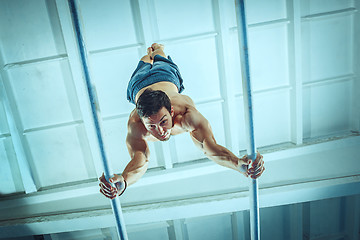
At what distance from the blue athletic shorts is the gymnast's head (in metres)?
0.58

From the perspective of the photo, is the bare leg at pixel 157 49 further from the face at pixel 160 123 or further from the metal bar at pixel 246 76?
the metal bar at pixel 246 76

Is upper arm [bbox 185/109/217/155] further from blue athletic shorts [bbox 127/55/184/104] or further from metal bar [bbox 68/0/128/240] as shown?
metal bar [bbox 68/0/128/240]

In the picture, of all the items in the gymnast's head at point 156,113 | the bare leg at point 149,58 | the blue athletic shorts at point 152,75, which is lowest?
the gymnast's head at point 156,113

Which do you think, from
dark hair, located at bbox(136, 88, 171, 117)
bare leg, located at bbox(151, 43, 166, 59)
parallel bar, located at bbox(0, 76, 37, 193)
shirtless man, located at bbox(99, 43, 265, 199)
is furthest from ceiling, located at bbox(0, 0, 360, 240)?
dark hair, located at bbox(136, 88, 171, 117)

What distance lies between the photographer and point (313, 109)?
4.12 meters

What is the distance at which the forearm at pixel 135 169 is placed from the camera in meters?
2.03

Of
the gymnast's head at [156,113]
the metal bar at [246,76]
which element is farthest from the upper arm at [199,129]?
the metal bar at [246,76]

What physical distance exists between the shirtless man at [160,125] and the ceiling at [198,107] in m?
0.93

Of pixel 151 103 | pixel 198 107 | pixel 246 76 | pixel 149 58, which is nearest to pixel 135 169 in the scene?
pixel 151 103

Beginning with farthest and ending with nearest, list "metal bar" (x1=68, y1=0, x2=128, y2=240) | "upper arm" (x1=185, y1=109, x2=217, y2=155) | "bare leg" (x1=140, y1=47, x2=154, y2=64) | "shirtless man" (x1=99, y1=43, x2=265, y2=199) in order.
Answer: "bare leg" (x1=140, y1=47, x2=154, y2=64) → "upper arm" (x1=185, y1=109, x2=217, y2=155) → "shirtless man" (x1=99, y1=43, x2=265, y2=199) → "metal bar" (x1=68, y1=0, x2=128, y2=240)

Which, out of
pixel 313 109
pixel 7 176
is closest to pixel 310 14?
pixel 313 109

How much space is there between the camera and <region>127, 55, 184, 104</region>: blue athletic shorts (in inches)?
104

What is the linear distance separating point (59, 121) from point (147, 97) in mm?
2310

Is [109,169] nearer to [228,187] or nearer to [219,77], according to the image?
[228,187]
